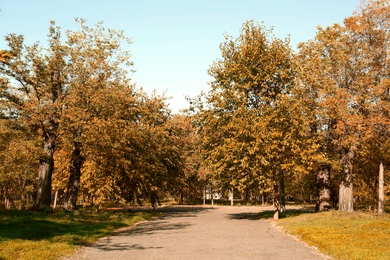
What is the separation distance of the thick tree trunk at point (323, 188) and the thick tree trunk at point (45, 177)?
23.4m

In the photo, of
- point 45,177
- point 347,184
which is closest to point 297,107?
point 347,184

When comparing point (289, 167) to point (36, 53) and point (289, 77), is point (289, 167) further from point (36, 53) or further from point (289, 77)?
point (36, 53)

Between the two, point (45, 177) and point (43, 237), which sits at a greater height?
point (45, 177)

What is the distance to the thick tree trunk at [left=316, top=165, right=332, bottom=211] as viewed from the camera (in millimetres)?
31875

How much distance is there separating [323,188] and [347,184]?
156 inches

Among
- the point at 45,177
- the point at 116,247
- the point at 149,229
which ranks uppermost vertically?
the point at 45,177

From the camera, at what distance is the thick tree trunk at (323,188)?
31875mm

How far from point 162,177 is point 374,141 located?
21541 mm

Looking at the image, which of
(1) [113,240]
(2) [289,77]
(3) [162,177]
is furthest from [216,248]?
(3) [162,177]

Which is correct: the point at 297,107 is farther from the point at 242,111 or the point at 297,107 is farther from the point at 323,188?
the point at 323,188

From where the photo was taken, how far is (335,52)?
29.4 m

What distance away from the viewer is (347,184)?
93.6 ft

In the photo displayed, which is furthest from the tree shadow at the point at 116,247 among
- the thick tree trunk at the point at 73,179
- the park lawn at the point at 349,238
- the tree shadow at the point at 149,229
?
the thick tree trunk at the point at 73,179

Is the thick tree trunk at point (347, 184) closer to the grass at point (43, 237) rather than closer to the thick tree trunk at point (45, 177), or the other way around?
the grass at point (43, 237)
